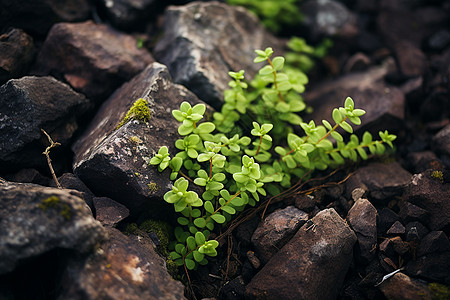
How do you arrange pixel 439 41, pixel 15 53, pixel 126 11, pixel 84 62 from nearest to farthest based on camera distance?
pixel 15 53
pixel 84 62
pixel 126 11
pixel 439 41

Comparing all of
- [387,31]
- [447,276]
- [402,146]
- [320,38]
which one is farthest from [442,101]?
[447,276]

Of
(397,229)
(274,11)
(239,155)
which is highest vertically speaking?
(274,11)

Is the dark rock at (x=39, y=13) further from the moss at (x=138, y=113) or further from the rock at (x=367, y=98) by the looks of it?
the rock at (x=367, y=98)

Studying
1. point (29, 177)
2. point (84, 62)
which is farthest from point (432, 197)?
point (84, 62)

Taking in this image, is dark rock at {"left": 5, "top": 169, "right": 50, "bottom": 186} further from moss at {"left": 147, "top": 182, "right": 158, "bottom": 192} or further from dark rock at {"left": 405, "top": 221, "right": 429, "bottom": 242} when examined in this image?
dark rock at {"left": 405, "top": 221, "right": 429, "bottom": 242}

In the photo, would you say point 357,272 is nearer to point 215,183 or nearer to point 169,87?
point 215,183

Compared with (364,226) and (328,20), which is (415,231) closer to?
(364,226)
